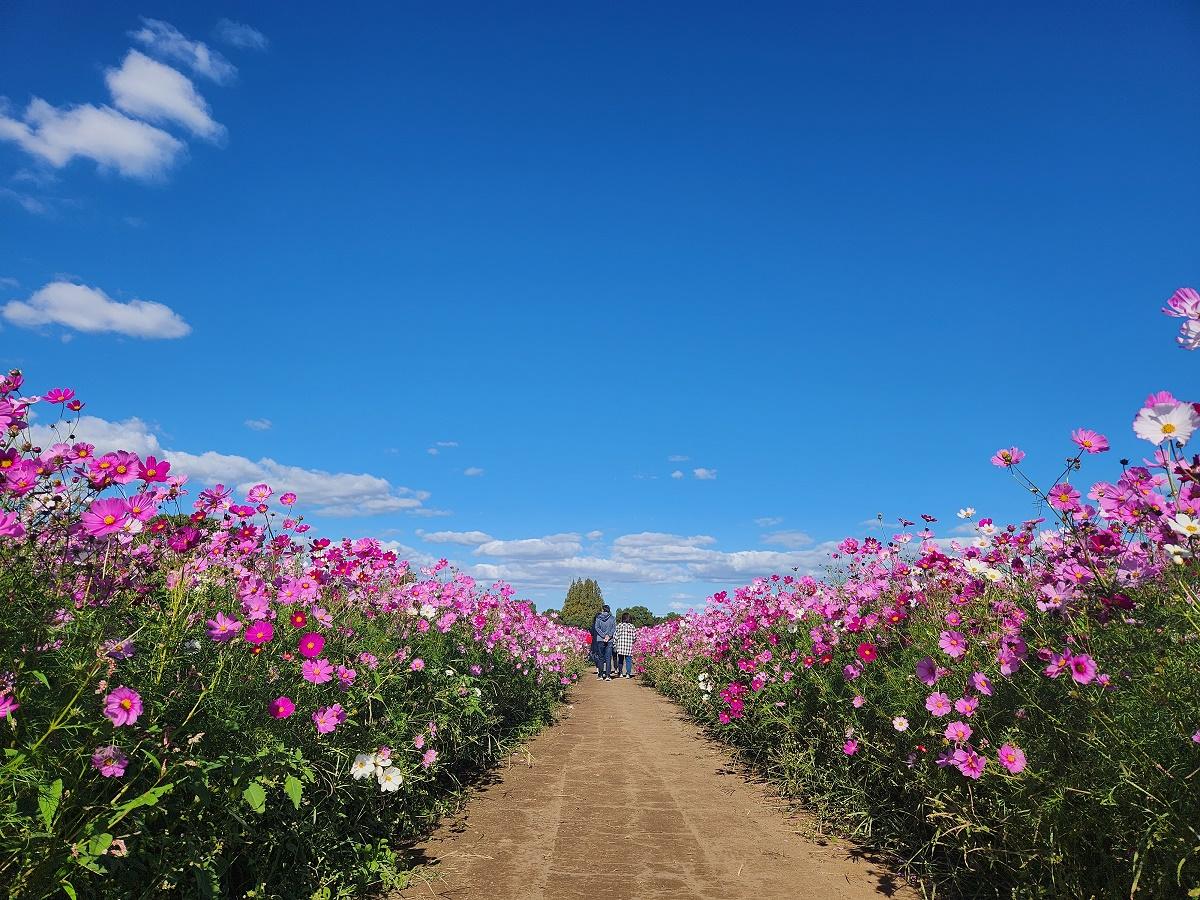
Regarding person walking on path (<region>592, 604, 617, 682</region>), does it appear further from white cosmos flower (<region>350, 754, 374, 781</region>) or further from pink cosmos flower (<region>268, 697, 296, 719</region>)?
pink cosmos flower (<region>268, 697, 296, 719</region>)

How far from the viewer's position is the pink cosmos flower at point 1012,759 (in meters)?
2.77

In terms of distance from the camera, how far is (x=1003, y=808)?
2996 mm

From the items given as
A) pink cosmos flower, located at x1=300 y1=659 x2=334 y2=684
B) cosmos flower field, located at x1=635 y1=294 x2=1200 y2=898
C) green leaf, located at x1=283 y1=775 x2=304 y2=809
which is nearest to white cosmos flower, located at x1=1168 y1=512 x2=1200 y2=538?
cosmos flower field, located at x1=635 y1=294 x2=1200 y2=898

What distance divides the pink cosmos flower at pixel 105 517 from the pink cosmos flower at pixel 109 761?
0.68 m

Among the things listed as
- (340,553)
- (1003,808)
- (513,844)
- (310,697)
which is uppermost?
(340,553)

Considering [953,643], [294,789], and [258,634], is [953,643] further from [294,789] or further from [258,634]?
[258,634]

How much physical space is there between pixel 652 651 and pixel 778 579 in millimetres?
9513

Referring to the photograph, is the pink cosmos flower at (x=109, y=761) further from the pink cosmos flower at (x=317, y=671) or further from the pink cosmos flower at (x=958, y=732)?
the pink cosmos flower at (x=958, y=732)

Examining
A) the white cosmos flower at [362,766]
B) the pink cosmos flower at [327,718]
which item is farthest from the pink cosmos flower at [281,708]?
the white cosmos flower at [362,766]

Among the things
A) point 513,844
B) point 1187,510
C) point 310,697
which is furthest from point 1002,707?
point 310,697

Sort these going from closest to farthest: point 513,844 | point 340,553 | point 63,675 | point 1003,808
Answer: point 63,675
point 1003,808
point 513,844
point 340,553

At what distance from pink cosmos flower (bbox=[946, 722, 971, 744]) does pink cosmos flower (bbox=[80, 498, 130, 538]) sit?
345cm

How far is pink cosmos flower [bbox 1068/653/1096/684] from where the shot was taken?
2598mm

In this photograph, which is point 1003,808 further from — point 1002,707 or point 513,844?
point 513,844
